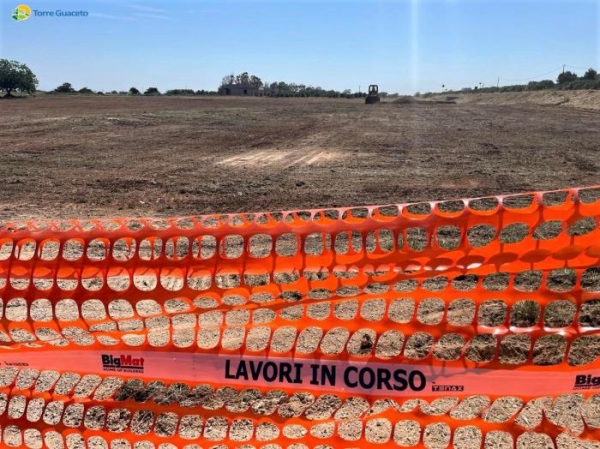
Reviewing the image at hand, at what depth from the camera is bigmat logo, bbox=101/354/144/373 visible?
2828 mm

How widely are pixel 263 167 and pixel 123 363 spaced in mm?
10595

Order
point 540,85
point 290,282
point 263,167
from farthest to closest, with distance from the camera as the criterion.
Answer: point 540,85
point 263,167
point 290,282

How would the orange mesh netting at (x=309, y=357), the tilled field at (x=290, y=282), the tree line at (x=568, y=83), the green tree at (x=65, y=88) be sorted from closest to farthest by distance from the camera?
1. the orange mesh netting at (x=309, y=357)
2. the tilled field at (x=290, y=282)
3. the tree line at (x=568, y=83)
4. the green tree at (x=65, y=88)

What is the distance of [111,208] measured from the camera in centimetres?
890

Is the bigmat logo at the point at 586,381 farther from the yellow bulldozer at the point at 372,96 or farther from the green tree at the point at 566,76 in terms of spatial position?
the green tree at the point at 566,76

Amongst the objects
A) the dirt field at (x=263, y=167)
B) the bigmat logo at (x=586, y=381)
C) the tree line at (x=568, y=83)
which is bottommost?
the bigmat logo at (x=586, y=381)

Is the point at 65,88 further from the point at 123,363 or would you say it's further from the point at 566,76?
the point at 123,363

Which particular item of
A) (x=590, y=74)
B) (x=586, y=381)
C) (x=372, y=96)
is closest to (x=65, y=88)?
(x=372, y=96)

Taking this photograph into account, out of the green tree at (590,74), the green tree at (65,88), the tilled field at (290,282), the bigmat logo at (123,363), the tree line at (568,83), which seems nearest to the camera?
the bigmat logo at (123,363)

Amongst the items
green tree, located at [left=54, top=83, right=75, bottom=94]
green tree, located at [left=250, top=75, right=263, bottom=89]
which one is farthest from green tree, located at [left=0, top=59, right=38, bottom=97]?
green tree, located at [left=250, top=75, right=263, bottom=89]

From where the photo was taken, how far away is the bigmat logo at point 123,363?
2.83 meters

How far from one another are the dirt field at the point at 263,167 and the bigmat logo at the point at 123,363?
5778 millimetres

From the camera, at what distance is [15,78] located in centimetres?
8212

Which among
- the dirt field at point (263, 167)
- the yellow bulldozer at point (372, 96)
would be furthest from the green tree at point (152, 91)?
the dirt field at point (263, 167)
